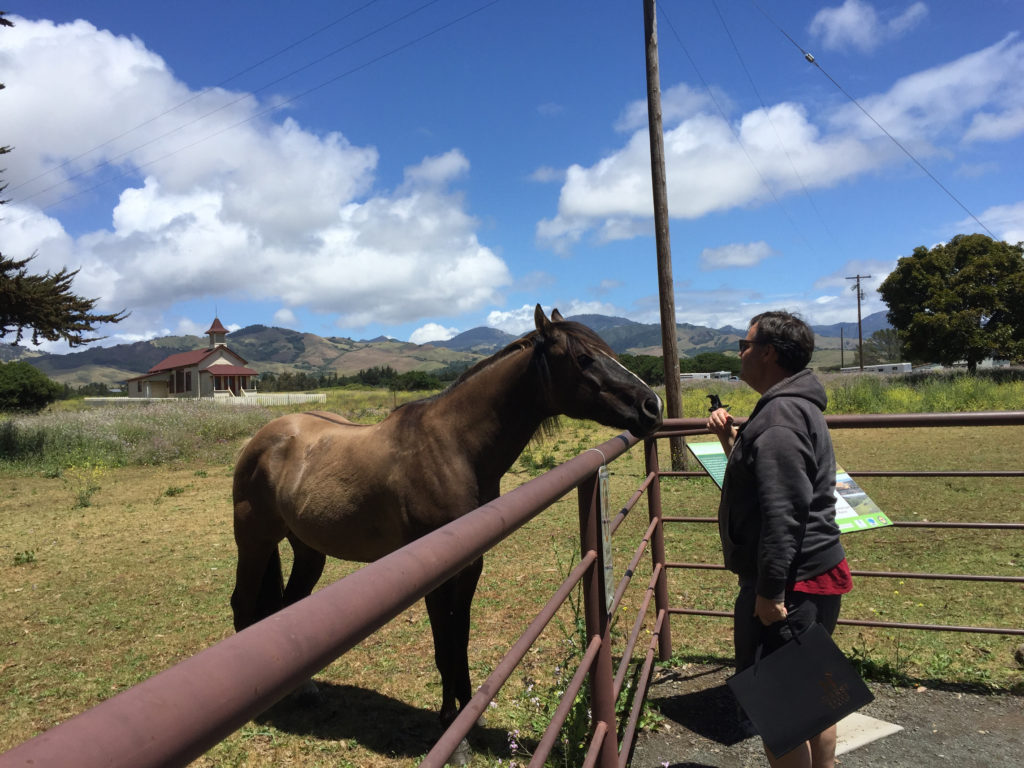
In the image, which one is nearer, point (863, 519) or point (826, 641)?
point (826, 641)

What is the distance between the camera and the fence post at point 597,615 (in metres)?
1.98

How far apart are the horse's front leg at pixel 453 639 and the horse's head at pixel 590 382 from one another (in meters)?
1.09

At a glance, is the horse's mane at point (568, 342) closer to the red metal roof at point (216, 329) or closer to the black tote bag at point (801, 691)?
the black tote bag at point (801, 691)

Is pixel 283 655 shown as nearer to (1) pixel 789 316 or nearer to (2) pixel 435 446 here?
(1) pixel 789 316

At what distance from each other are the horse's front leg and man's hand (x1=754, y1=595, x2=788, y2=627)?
169 centimetres

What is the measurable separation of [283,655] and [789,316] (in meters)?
2.29

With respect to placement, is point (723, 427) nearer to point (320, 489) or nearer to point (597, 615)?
point (597, 615)

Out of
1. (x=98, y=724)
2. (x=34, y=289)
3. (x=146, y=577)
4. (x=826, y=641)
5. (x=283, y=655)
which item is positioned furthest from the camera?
(x=34, y=289)

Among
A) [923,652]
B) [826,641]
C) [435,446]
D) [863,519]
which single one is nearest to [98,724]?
[826,641]

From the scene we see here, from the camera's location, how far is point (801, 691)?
213 cm

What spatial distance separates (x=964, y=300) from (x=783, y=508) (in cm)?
3286

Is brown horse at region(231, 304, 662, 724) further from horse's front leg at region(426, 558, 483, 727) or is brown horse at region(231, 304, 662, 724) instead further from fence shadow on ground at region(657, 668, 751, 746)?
fence shadow on ground at region(657, 668, 751, 746)

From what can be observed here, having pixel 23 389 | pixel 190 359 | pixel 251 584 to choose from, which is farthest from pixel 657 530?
pixel 190 359

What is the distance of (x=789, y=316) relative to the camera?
2457mm
